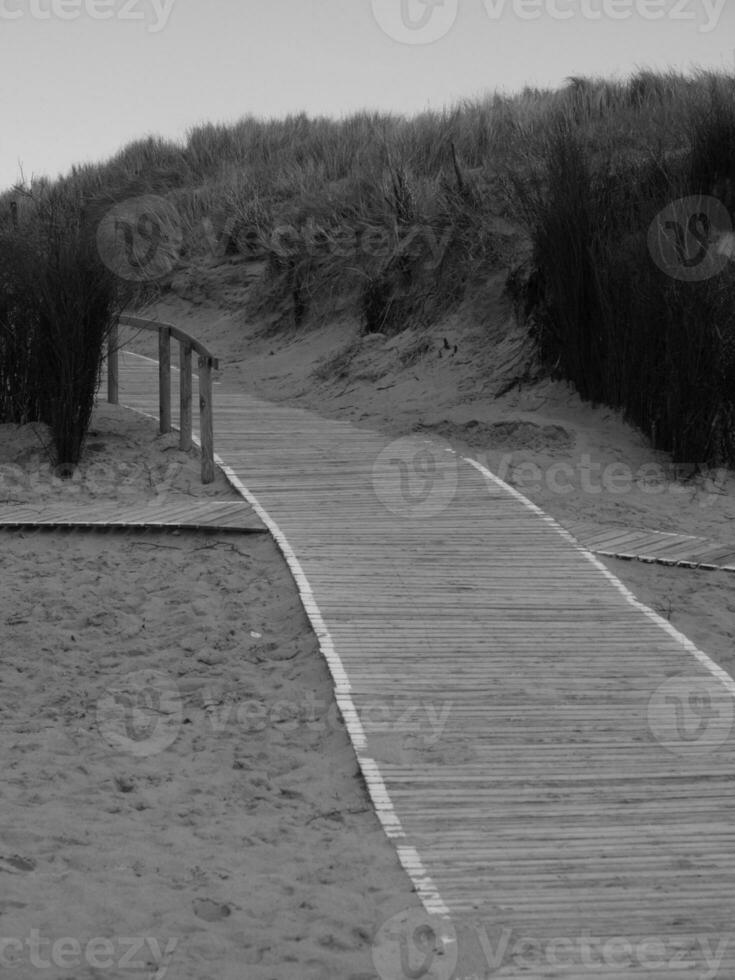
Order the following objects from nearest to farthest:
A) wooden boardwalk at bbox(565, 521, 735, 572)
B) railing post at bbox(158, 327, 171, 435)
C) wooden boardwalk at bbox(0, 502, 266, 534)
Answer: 1. wooden boardwalk at bbox(565, 521, 735, 572)
2. wooden boardwalk at bbox(0, 502, 266, 534)
3. railing post at bbox(158, 327, 171, 435)

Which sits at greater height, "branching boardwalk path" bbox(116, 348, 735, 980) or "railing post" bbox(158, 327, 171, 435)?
"railing post" bbox(158, 327, 171, 435)

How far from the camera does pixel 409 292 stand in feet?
39.0

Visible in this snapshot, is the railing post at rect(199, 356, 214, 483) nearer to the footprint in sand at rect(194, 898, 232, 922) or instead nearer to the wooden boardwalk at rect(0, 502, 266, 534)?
the wooden boardwalk at rect(0, 502, 266, 534)

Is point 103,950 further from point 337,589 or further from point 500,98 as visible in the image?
point 500,98

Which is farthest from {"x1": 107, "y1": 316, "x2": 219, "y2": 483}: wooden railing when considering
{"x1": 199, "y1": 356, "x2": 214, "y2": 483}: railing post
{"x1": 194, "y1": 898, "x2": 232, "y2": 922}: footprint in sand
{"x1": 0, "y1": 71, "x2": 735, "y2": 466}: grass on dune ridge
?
{"x1": 194, "y1": 898, "x2": 232, "y2": 922}: footprint in sand

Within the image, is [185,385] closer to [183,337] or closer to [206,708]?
[183,337]

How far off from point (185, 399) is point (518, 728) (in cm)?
427

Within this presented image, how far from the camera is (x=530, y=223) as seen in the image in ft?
32.1

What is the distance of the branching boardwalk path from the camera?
344cm

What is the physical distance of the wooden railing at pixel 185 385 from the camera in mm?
7637

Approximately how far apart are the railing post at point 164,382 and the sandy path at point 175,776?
2183 millimetres

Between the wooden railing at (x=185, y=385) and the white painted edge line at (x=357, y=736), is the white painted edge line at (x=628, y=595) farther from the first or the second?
the wooden railing at (x=185, y=385)

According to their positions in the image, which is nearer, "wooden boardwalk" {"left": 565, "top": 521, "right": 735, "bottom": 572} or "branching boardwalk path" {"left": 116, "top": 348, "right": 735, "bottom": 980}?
"branching boardwalk path" {"left": 116, "top": 348, "right": 735, "bottom": 980}

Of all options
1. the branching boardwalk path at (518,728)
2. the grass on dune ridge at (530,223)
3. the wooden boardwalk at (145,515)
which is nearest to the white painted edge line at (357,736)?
the branching boardwalk path at (518,728)
